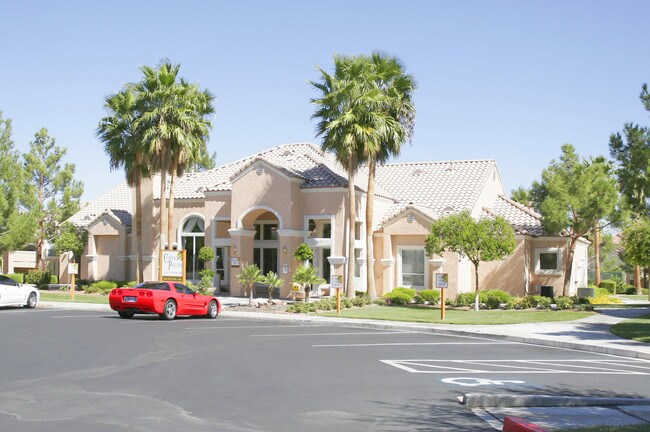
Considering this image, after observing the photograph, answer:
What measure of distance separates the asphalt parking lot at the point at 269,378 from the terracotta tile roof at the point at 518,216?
1736cm

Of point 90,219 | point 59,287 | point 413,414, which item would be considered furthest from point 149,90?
point 413,414

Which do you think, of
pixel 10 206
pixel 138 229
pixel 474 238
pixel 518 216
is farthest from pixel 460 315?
pixel 10 206

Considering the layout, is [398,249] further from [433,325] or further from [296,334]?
[296,334]

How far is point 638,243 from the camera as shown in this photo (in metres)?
24.4

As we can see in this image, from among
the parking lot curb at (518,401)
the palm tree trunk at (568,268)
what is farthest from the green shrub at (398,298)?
the parking lot curb at (518,401)

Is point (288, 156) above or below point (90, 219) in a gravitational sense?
above

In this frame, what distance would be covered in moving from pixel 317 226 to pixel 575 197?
41.8 ft

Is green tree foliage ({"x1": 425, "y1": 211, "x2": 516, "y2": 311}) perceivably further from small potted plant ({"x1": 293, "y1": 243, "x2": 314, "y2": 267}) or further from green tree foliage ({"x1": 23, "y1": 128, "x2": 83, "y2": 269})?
green tree foliage ({"x1": 23, "y1": 128, "x2": 83, "y2": 269})

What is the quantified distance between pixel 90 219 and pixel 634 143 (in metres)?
31.4

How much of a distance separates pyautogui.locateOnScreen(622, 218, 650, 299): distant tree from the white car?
23211mm

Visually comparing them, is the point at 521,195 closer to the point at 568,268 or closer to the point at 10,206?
the point at 568,268

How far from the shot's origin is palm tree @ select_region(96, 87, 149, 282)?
122 ft

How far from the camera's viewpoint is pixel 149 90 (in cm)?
3541

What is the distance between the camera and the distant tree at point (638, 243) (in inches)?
948
